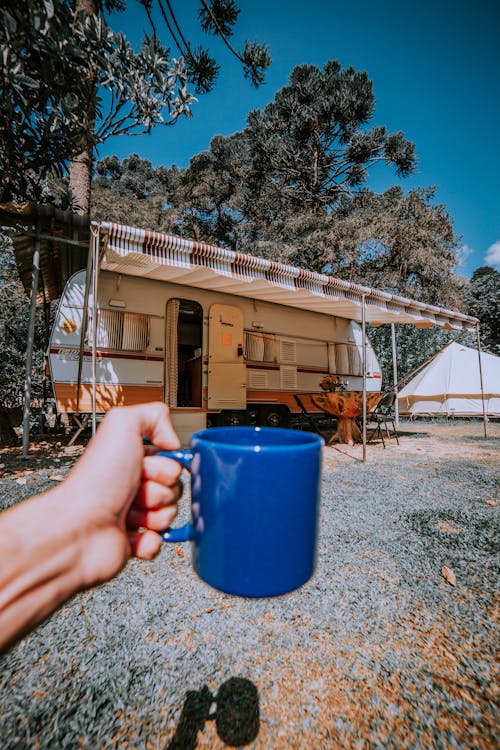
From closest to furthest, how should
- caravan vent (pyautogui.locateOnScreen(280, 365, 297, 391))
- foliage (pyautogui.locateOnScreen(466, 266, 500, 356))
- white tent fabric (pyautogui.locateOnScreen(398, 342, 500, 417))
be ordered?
caravan vent (pyautogui.locateOnScreen(280, 365, 297, 391)) → white tent fabric (pyautogui.locateOnScreen(398, 342, 500, 417)) → foliage (pyautogui.locateOnScreen(466, 266, 500, 356))

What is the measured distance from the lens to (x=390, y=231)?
11672 millimetres

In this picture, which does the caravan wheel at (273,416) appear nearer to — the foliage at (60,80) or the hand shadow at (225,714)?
the foliage at (60,80)

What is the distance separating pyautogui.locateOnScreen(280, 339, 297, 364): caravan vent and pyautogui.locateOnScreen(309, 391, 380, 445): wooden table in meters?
0.99

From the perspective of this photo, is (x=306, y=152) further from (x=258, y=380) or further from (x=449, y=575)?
(x=449, y=575)

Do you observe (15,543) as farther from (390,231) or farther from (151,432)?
(390,231)

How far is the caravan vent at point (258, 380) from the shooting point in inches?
259

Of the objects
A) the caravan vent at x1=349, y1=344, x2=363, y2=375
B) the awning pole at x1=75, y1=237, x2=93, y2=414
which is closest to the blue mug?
the awning pole at x1=75, y1=237, x2=93, y2=414

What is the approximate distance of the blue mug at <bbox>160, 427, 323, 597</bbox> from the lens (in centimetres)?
46

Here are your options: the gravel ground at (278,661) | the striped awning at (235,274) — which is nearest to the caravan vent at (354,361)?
the striped awning at (235,274)

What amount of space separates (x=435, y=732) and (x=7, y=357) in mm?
9119

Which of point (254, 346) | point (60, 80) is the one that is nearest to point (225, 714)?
point (60, 80)

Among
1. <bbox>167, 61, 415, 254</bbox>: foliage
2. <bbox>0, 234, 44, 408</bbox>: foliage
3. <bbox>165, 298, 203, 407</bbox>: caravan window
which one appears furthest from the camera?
<bbox>167, 61, 415, 254</bbox>: foliage

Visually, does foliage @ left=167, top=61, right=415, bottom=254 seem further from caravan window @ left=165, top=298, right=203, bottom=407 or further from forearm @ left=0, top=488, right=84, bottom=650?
forearm @ left=0, top=488, right=84, bottom=650

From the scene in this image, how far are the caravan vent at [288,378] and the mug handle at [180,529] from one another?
641cm
